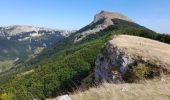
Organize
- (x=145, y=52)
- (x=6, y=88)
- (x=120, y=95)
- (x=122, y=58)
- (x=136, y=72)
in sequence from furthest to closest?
(x=6, y=88), (x=122, y=58), (x=145, y=52), (x=136, y=72), (x=120, y=95)

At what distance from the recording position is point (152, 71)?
52.1 m

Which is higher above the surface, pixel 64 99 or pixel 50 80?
pixel 64 99

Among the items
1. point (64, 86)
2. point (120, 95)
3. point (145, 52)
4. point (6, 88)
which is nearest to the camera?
point (120, 95)

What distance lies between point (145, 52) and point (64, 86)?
86.2m

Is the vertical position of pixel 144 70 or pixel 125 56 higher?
pixel 125 56

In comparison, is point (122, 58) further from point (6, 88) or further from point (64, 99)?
point (6, 88)

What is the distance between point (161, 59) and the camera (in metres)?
53.8

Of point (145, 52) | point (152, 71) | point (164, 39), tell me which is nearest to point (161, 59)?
point (152, 71)

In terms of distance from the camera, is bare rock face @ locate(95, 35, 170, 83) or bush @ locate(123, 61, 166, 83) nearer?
bush @ locate(123, 61, 166, 83)

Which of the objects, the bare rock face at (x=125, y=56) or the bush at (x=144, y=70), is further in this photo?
the bare rock face at (x=125, y=56)

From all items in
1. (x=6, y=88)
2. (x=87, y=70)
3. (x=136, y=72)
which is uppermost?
(x=136, y=72)

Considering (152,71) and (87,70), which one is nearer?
(152,71)

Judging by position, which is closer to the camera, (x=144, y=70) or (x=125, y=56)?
(x=144, y=70)

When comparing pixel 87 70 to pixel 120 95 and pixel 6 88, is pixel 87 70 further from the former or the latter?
pixel 120 95
